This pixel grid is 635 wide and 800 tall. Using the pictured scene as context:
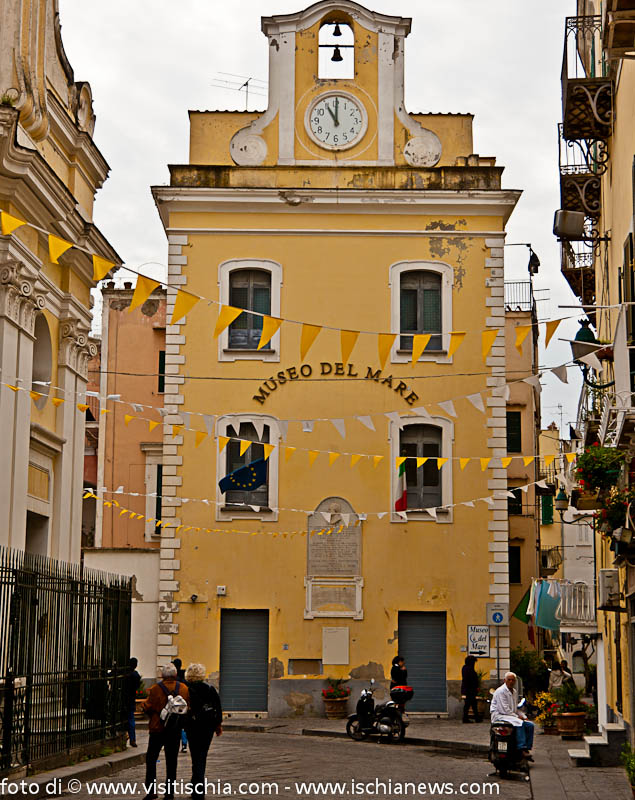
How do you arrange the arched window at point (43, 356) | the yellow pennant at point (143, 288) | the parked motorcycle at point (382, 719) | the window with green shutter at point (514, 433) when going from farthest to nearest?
the window with green shutter at point (514, 433) → the parked motorcycle at point (382, 719) → the arched window at point (43, 356) → the yellow pennant at point (143, 288)

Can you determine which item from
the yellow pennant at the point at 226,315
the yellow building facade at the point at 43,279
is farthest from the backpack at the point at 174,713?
the yellow building facade at the point at 43,279

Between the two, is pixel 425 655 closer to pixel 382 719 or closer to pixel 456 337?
pixel 382 719

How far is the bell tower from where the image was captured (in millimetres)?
28438

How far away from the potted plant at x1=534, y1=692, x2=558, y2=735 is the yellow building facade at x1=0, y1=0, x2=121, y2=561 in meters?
8.98

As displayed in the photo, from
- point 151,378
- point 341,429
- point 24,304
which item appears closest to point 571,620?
point 341,429

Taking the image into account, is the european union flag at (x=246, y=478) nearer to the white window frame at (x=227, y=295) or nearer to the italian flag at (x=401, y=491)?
the white window frame at (x=227, y=295)

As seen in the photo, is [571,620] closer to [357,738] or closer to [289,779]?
[357,738]

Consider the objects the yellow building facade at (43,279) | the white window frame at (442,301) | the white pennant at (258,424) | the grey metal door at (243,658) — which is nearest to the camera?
the yellow building facade at (43,279)

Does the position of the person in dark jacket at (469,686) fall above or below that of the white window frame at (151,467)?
below

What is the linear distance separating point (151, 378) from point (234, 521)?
38.5ft

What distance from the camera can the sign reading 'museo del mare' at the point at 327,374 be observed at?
89.5 ft

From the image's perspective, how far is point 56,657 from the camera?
1498 cm

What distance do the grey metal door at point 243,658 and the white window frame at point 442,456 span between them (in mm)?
3699

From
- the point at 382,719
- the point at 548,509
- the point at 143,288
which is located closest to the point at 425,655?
the point at 382,719
